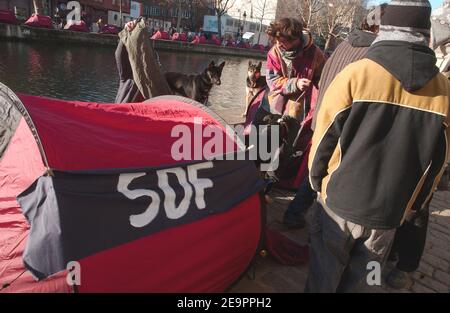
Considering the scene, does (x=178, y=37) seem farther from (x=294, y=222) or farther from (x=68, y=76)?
(x=294, y=222)

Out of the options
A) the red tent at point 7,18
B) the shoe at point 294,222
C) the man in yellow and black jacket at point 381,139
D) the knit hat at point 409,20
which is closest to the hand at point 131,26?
the shoe at point 294,222

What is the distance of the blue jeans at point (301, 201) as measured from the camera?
13.4 feet

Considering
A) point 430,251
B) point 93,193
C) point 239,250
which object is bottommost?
point 430,251

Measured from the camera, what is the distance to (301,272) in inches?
139

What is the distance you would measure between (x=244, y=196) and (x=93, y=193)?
1327mm

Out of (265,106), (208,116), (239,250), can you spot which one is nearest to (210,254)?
(239,250)

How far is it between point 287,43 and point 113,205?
2.45 m

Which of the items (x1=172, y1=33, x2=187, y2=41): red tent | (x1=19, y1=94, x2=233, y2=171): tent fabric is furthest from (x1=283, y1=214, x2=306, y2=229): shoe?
(x1=172, y1=33, x2=187, y2=41): red tent

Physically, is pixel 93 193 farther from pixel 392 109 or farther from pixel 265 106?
pixel 265 106

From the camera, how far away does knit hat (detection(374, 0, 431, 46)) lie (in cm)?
205

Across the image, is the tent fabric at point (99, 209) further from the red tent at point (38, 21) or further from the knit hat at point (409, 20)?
the red tent at point (38, 21)

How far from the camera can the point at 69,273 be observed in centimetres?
221

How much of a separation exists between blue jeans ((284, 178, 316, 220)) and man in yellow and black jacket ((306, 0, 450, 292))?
5.17ft

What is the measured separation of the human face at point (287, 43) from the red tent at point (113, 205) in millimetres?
1314
